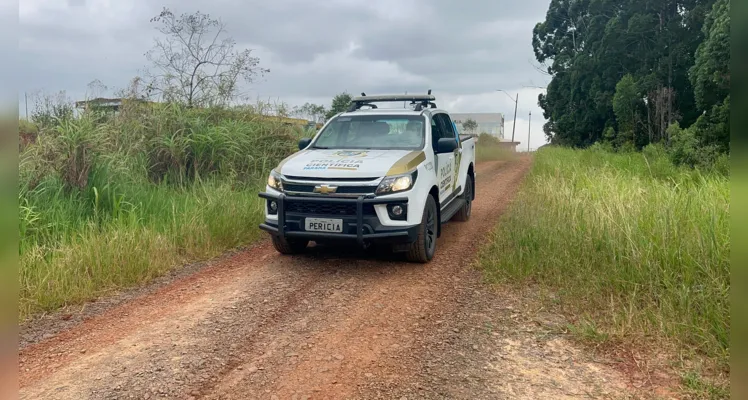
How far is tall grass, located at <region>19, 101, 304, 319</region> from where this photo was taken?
5.17 metres

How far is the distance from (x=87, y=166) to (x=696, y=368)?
7.97 meters

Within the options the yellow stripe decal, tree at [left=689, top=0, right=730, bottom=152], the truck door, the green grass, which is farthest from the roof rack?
the green grass

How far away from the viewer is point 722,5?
11984 millimetres

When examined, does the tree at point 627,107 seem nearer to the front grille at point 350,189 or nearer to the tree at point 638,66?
the tree at point 638,66

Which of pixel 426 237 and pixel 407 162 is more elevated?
pixel 407 162

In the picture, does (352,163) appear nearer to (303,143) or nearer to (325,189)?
(325,189)

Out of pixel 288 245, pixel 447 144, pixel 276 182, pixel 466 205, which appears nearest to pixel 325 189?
pixel 276 182

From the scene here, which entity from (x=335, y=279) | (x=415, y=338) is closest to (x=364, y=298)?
(x=335, y=279)

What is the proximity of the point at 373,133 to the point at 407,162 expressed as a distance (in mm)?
1334

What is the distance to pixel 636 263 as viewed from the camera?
4.65 m

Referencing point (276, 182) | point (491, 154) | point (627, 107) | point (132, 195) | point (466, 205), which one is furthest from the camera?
point (491, 154)

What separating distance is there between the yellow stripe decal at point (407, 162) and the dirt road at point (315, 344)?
1.21 m

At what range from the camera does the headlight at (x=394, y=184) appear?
529cm

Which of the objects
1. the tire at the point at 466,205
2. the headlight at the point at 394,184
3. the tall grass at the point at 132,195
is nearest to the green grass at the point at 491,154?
the tall grass at the point at 132,195
